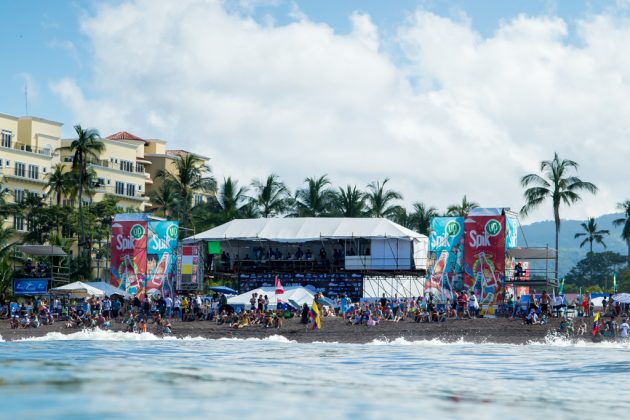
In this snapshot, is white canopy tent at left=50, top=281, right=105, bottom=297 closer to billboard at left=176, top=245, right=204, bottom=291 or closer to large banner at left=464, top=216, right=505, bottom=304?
billboard at left=176, top=245, right=204, bottom=291

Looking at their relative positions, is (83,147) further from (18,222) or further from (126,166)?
(126,166)

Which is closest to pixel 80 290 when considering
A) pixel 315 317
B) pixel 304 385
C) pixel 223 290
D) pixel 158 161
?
pixel 223 290

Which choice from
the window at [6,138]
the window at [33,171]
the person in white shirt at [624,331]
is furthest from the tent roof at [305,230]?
the window at [33,171]

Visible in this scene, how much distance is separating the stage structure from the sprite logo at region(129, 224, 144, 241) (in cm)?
307

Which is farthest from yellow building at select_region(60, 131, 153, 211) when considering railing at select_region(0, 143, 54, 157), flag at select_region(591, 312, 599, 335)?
flag at select_region(591, 312, 599, 335)

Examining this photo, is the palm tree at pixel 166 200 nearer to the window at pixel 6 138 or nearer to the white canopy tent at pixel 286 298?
the window at pixel 6 138

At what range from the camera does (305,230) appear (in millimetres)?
62156

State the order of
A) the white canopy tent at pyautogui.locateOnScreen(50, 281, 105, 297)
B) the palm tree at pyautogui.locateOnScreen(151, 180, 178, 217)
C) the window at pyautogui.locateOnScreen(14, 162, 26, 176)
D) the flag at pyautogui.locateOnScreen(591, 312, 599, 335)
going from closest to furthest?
the flag at pyautogui.locateOnScreen(591, 312, 599, 335)
the white canopy tent at pyautogui.locateOnScreen(50, 281, 105, 297)
the palm tree at pyautogui.locateOnScreen(151, 180, 178, 217)
the window at pyautogui.locateOnScreen(14, 162, 26, 176)

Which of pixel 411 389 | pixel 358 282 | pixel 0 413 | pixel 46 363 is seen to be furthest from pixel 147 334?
pixel 0 413

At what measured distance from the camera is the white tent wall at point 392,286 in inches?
2447

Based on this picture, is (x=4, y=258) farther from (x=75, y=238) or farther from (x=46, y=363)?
(x=46, y=363)

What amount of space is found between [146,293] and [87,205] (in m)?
38.4

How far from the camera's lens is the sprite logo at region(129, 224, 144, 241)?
60281mm

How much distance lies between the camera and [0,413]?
1516 centimetres
